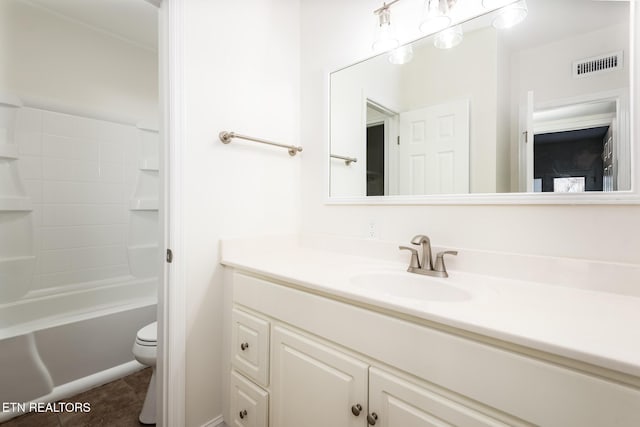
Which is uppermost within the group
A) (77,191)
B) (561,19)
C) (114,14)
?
(114,14)

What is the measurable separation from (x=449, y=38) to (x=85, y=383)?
2624mm

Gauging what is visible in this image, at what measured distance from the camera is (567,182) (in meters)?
0.93

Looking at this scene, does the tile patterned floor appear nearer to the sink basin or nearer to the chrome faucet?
the sink basin

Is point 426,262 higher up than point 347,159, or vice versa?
point 347,159

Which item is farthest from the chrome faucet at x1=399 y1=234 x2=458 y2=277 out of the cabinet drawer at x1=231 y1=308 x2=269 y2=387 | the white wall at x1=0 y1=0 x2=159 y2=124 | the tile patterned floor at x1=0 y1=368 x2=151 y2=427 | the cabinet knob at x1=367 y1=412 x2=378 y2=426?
the white wall at x1=0 y1=0 x2=159 y2=124

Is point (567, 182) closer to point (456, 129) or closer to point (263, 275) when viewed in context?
point (456, 129)

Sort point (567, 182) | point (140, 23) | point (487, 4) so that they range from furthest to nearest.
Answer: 1. point (140, 23)
2. point (487, 4)
3. point (567, 182)

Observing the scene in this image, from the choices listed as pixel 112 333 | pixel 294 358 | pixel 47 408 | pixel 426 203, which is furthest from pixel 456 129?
pixel 47 408

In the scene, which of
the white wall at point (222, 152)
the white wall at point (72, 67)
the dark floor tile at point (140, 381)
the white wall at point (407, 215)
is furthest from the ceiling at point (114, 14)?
the dark floor tile at point (140, 381)

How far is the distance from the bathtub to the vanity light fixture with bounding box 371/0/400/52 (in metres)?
2.22

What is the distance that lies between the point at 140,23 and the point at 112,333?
219 centimetres

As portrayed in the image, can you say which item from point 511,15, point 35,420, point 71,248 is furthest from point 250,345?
point 71,248

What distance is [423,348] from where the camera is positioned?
27.3 inches

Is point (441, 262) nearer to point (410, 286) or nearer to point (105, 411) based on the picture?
point (410, 286)
